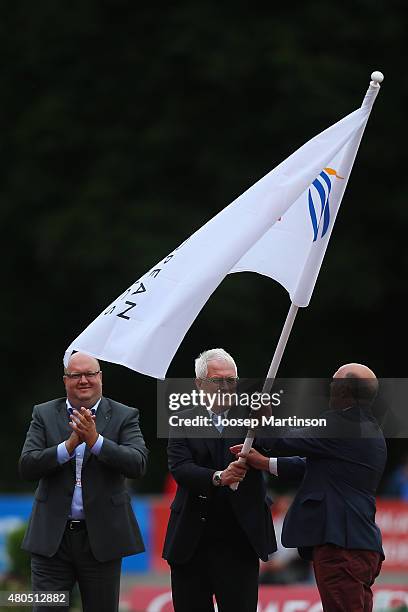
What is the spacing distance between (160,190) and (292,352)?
3.29 meters

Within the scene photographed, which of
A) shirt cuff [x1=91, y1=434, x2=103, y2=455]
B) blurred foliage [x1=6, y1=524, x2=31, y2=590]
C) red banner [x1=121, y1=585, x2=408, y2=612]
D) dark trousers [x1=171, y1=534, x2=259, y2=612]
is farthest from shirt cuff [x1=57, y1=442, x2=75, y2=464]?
blurred foliage [x1=6, y1=524, x2=31, y2=590]

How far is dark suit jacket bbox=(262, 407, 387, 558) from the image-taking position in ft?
22.9

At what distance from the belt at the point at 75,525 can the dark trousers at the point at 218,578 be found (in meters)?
0.53

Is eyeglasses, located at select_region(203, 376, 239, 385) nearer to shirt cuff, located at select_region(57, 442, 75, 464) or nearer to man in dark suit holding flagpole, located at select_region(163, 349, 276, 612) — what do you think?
man in dark suit holding flagpole, located at select_region(163, 349, 276, 612)

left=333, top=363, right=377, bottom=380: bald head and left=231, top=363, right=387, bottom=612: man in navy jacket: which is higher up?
left=333, top=363, right=377, bottom=380: bald head

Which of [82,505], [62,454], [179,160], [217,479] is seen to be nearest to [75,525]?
[82,505]

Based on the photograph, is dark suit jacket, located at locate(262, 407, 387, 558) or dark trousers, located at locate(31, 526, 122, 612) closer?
dark suit jacket, located at locate(262, 407, 387, 558)

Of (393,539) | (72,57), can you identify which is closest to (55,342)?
(72,57)

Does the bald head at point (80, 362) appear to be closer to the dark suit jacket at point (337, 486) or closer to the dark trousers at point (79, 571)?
the dark trousers at point (79, 571)

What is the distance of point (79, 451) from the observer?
744cm

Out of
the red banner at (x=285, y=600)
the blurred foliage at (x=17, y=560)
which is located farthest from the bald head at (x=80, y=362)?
the blurred foliage at (x=17, y=560)

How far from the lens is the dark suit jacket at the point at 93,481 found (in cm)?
730

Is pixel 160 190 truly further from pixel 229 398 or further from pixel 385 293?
pixel 229 398

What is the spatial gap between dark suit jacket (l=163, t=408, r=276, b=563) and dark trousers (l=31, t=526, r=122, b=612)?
1.28 ft
